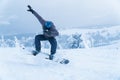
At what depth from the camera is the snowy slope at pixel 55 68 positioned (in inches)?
593

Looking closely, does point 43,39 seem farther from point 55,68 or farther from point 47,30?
point 55,68

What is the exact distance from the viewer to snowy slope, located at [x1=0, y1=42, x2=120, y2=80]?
15.1 metres

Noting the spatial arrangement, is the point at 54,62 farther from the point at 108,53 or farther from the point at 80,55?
the point at 108,53

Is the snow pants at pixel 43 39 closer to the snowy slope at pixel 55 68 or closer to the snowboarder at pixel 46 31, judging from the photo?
the snowboarder at pixel 46 31

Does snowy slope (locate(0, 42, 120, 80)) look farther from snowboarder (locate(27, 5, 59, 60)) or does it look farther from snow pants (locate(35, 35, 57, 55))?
snowboarder (locate(27, 5, 59, 60))

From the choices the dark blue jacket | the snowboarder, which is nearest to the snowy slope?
the snowboarder

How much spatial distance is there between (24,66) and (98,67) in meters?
3.90

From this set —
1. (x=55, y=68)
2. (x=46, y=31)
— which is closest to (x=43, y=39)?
(x=46, y=31)

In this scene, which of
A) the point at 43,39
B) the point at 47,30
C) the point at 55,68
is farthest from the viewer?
the point at 43,39

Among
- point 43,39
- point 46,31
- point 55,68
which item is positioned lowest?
point 55,68

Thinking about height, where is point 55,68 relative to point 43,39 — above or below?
below

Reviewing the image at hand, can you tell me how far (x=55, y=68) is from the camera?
17469mm

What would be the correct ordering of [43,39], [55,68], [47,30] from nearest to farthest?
1. [55,68]
2. [47,30]
3. [43,39]

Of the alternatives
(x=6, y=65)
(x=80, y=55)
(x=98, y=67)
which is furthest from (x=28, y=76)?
(x=80, y=55)
